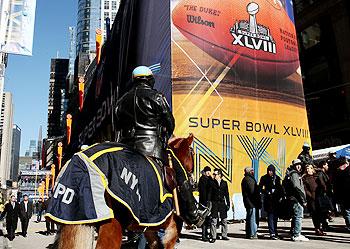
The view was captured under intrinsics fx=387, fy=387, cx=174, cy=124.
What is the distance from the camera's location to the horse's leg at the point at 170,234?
14.5 ft

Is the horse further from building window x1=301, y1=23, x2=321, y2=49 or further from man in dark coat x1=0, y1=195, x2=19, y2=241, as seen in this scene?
building window x1=301, y1=23, x2=321, y2=49

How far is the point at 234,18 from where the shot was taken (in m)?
18.6

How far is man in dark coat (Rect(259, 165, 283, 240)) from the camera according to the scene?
10430mm

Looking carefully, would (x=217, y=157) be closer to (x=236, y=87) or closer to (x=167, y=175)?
(x=236, y=87)

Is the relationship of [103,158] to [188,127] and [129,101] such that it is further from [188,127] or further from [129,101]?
[188,127]

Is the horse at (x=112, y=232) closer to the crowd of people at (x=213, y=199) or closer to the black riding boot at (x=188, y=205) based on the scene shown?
the black riding boot at (x=188, y=205)

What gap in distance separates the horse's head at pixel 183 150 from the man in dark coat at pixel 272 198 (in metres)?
5.86

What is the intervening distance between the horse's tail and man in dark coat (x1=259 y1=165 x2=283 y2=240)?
8000 mm

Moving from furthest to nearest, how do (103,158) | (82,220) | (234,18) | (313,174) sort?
(234,18) < (313,174) < (103,158) < (82,220)

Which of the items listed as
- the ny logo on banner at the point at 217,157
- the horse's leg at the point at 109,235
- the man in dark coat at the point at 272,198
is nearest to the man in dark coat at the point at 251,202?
the man in dark coat at the point at 272,198

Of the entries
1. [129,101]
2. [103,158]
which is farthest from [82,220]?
[129,101]

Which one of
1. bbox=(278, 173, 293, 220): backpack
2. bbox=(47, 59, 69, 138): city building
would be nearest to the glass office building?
bbox=(47, 59, 69, 138): city building

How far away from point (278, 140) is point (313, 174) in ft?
26.3

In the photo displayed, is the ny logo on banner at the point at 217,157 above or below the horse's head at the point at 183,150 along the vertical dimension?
above
